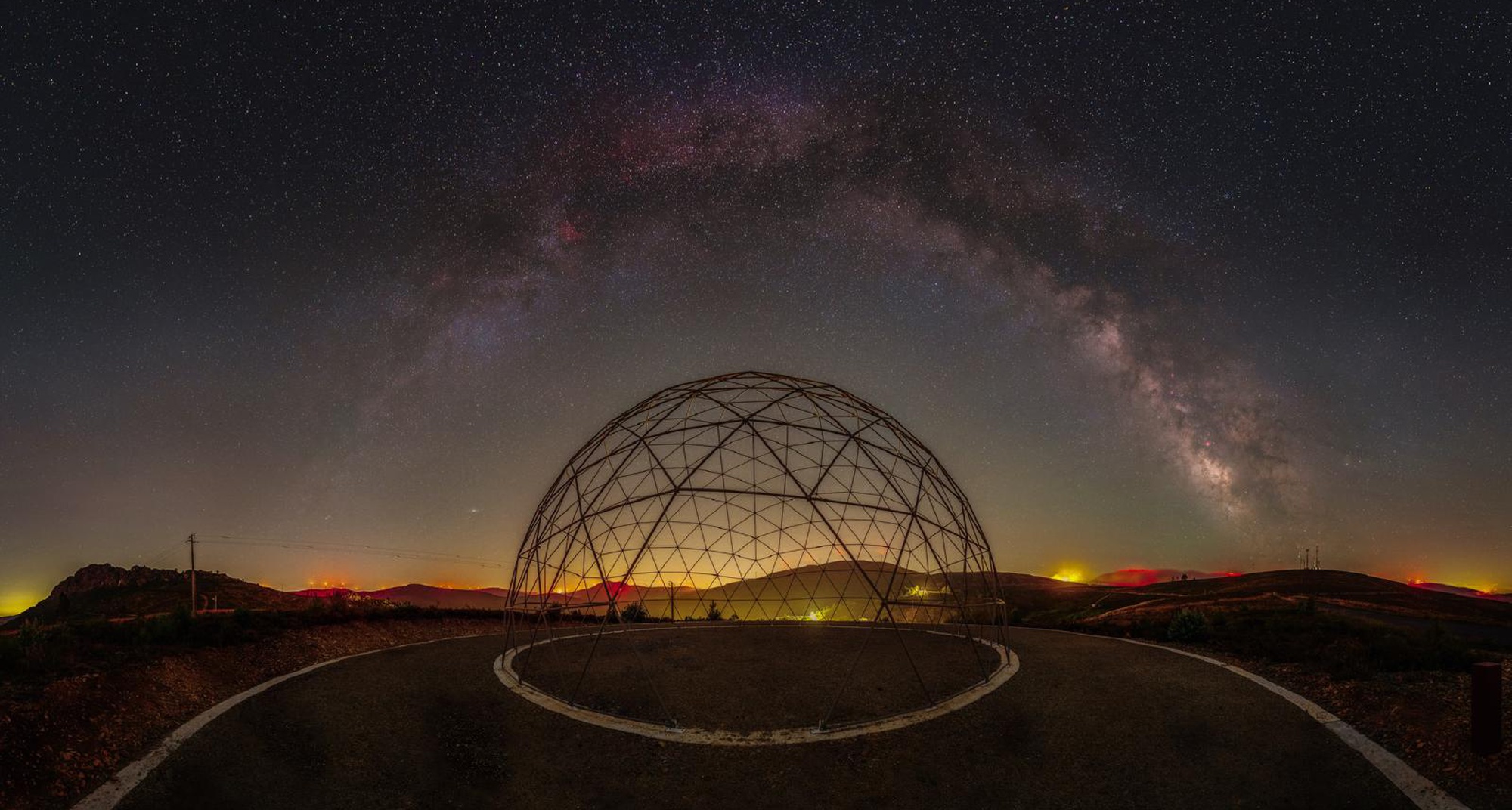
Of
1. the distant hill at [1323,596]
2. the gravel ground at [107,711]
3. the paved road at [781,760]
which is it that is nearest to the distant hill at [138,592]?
the gravel ground at [107,711]

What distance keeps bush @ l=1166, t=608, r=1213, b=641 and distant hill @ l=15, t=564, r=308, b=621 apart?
184ft

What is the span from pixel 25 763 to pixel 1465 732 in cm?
1863

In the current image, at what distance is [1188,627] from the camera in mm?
17891

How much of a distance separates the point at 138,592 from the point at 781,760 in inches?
3441

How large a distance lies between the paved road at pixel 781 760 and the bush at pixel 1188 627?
269 inches

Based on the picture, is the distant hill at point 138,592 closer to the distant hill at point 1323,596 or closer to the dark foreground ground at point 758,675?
the dark foreground ground at point 758,675

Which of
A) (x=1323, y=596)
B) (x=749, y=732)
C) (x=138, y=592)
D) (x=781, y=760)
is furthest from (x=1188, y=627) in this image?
(x=138, y=592)

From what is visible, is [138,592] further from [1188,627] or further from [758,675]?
[1188,627]

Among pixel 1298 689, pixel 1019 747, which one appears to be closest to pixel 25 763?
pixel 1019 747

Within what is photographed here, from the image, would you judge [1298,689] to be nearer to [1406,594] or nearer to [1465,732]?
[1465,732]

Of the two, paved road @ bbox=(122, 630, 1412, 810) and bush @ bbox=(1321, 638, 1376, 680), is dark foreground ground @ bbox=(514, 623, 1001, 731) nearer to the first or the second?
paved road @ bbox=(122, 630, 1412, 810)

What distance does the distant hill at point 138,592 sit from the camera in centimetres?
5293

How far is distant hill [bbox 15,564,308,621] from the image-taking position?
52.9 meters

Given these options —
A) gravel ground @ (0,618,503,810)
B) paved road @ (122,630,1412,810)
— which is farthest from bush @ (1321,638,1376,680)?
gravel ground @ (0,618,503,810)
